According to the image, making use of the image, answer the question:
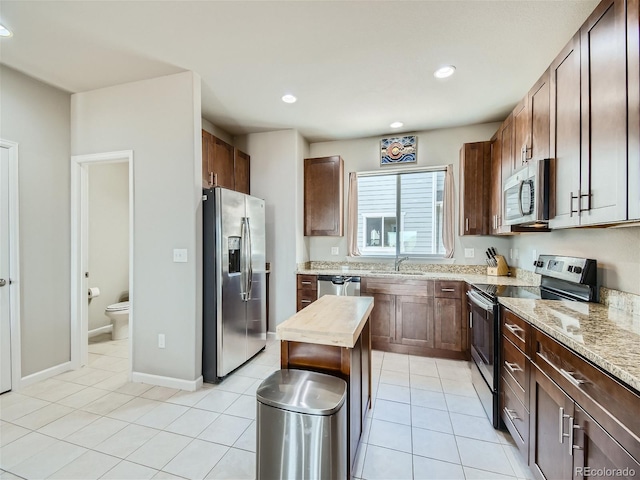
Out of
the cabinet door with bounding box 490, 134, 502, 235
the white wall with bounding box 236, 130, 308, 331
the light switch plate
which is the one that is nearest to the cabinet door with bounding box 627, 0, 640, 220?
the cabinet door with bounding box 490, 134, 502, 235

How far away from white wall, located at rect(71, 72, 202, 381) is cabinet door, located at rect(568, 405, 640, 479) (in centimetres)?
256

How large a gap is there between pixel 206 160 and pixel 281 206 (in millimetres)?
1152

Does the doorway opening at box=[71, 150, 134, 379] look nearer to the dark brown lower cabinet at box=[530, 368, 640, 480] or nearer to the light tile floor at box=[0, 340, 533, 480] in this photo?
the light tile floor at box=[0, 340, 533, 480]

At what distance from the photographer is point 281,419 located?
1.30 metres

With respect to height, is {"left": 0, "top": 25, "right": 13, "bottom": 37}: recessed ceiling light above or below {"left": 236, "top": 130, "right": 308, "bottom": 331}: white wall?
above

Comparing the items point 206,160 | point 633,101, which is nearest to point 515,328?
point 633,101

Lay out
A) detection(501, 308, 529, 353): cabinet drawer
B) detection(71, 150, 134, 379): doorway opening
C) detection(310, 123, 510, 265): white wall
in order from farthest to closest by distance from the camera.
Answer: detection(310, 123, 510, 265): white wall → detection(71, 150, 134, 379): doorway opening → detection(501, 308, 529, 353): cabinet drawer

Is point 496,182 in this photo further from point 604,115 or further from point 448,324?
point 604,115

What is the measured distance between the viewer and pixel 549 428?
1.33m

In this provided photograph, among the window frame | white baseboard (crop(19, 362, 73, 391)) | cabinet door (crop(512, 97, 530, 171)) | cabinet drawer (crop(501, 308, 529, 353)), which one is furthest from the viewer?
the window frame

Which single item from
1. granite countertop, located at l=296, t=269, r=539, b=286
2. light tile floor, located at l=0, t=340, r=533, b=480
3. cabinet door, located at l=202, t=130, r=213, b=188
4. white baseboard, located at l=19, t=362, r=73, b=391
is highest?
cabinet door, located at l=202, t=130, r=213, b=188

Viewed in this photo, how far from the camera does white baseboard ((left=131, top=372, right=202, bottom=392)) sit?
256 centimetres

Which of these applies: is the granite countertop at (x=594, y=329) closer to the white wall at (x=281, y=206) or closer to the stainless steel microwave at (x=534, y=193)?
the stainless steel microwave at (x=534, y=193)

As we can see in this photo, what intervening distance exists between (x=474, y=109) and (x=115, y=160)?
382 cm
